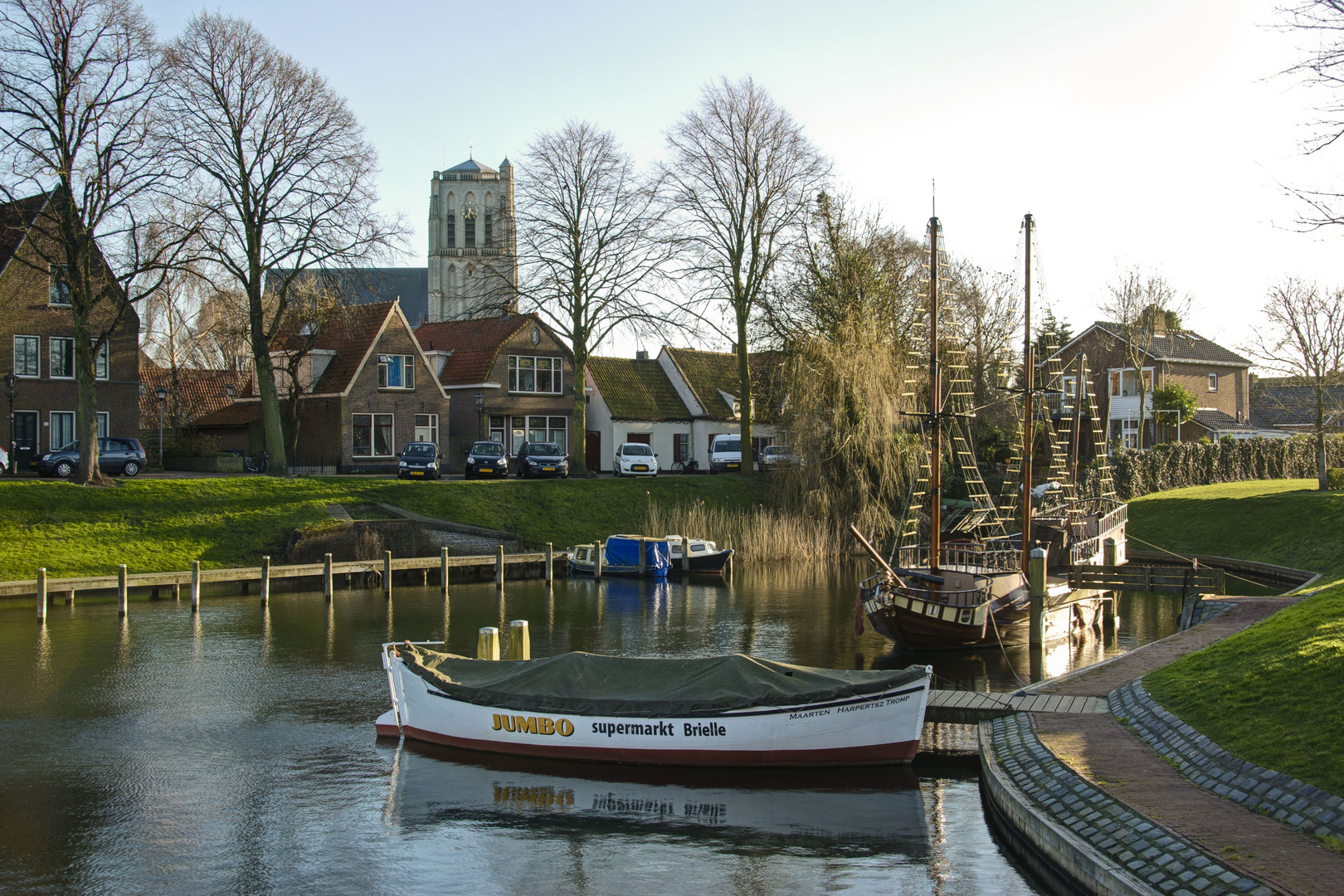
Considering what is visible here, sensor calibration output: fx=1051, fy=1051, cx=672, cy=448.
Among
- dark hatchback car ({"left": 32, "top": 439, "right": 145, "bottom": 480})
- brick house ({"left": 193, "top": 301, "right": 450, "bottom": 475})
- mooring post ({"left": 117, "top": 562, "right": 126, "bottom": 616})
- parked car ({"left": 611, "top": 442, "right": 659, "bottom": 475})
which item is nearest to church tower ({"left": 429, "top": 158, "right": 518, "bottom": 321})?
brick house ({"left": 193, "top": 301, "right": 450, "bottom": 475})

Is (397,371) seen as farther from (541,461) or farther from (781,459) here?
(781,459)

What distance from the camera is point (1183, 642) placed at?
18156mm

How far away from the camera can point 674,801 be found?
13.3 meters

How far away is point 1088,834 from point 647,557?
26.1 m

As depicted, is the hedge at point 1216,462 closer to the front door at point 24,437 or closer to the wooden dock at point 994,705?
the wooden dock at point 994,705

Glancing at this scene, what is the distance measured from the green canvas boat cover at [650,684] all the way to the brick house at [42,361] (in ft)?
112

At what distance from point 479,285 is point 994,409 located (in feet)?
89.3

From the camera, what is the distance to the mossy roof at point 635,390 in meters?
57.5

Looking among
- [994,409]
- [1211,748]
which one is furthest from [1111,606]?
[994,409]

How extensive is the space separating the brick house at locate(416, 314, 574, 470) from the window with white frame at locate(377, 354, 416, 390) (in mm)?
3612

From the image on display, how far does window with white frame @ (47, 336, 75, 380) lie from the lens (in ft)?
142

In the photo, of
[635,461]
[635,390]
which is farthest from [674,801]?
[635,390]

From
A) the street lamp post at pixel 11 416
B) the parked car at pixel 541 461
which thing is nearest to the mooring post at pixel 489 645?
the parked car at pixel 541 461

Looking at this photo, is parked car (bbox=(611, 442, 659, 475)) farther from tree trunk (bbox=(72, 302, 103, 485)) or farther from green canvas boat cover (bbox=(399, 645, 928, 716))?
green canvas boat cover (bbox=(399, 645, 928, 716))
